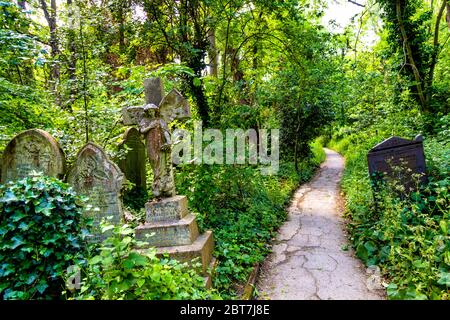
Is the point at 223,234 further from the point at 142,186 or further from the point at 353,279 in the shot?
the point at 142,186

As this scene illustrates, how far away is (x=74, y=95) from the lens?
5891 millimetres

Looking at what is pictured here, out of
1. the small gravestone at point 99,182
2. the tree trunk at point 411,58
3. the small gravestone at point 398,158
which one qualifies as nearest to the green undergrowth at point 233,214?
the small gravestone at point 99,182

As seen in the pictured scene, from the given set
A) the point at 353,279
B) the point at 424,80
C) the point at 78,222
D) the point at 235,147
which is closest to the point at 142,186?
the point at 235,147

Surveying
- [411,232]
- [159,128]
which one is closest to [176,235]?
[159,128]

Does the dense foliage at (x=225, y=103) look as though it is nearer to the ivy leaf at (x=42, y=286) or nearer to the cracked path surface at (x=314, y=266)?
the ivy leaf at (x=42, y=286)

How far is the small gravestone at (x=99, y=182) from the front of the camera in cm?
444

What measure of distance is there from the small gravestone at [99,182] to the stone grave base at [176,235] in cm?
79

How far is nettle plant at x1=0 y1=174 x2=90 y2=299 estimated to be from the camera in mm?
2918

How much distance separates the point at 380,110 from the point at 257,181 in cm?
681

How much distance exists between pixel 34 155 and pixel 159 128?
7.05 ft

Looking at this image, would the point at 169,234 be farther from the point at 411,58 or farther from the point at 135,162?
the point at 411,58

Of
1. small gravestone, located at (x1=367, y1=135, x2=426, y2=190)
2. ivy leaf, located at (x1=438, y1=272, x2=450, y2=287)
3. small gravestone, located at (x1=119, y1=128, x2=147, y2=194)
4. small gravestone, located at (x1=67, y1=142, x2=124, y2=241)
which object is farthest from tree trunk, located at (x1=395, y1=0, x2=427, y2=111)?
small gravestone, located at (x1=67, y1=142, x2=124, y2=241)

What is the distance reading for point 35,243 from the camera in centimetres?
301
